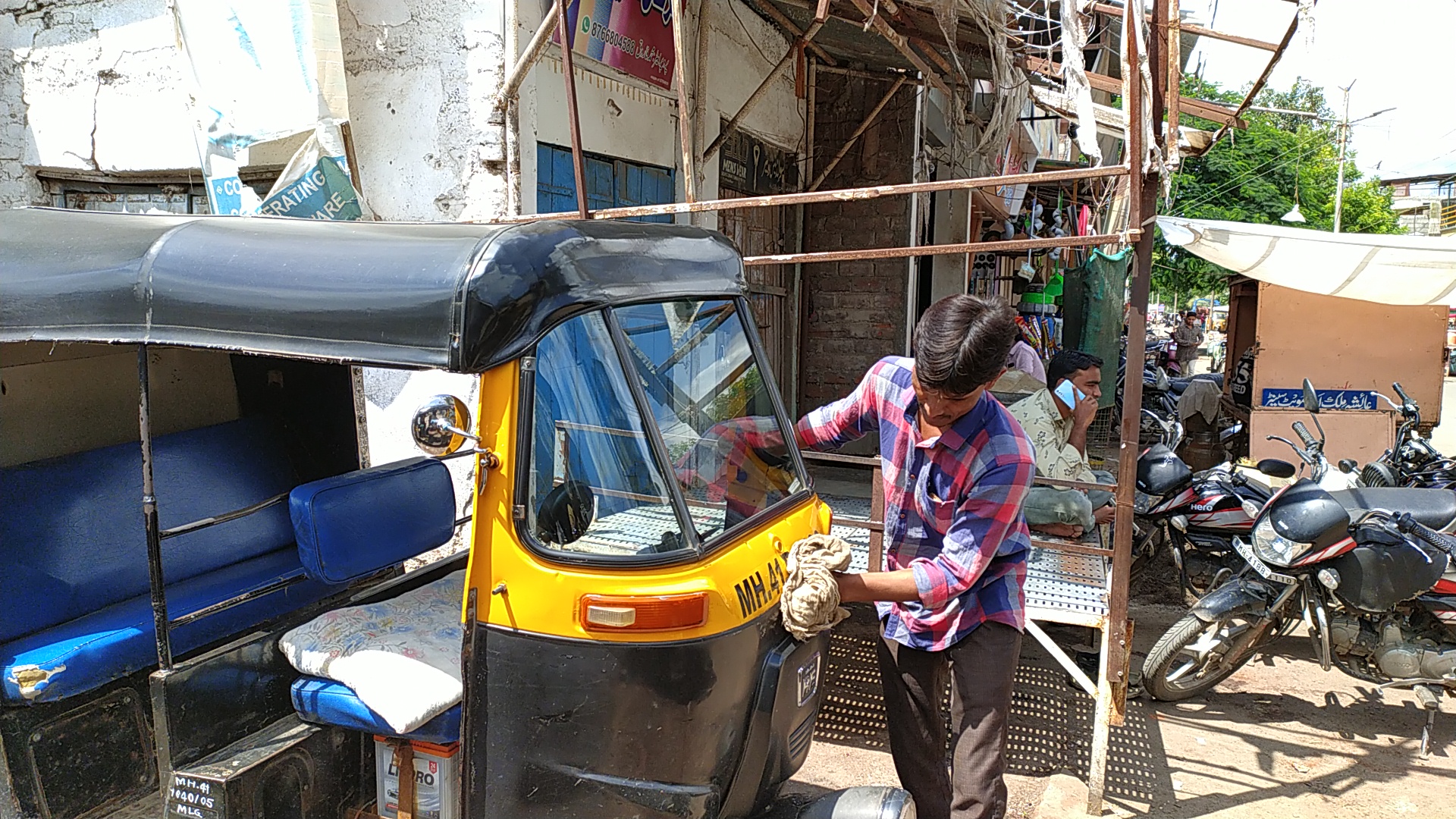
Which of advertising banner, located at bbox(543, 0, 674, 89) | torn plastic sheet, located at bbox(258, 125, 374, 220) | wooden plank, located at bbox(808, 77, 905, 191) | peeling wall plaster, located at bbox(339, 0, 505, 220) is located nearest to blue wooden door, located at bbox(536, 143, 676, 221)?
peeling wall plaster, located at bbox(339, 0, 505, 220)

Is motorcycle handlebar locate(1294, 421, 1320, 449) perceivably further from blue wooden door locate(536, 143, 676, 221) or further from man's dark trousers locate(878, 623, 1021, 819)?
blue wooden door locate(536, 143, 676, 221)

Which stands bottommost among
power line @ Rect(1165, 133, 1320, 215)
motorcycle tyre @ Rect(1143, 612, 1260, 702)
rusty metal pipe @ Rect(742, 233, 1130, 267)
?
motorcycle tyre @ Rect(1143, 612, 1260, 702)

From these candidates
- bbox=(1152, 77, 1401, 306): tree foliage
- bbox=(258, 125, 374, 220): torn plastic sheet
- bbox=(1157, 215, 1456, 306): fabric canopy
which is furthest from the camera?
bbox=(1152, 77, 1401, 306): tree foliage

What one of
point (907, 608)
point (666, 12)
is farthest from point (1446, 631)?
point (666, 12)

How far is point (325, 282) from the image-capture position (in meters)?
2.04

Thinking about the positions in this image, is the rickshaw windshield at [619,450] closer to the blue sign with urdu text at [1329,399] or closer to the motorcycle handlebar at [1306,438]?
the motorcycle handlebar at [1306,438]

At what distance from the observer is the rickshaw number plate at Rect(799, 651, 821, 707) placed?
2398 millimetres

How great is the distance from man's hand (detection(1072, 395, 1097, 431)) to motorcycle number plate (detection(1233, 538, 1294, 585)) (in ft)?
3.20

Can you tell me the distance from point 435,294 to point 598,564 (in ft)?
2.21

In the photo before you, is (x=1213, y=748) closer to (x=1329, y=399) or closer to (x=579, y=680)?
(x=579, y=680)

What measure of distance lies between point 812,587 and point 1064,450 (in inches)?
109

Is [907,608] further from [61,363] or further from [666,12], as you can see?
[666,12]

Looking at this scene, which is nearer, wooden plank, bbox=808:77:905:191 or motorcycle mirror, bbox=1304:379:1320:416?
motorcycle mirror, bbox=1304:379:1320:416

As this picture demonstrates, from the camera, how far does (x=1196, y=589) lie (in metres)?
5.59
